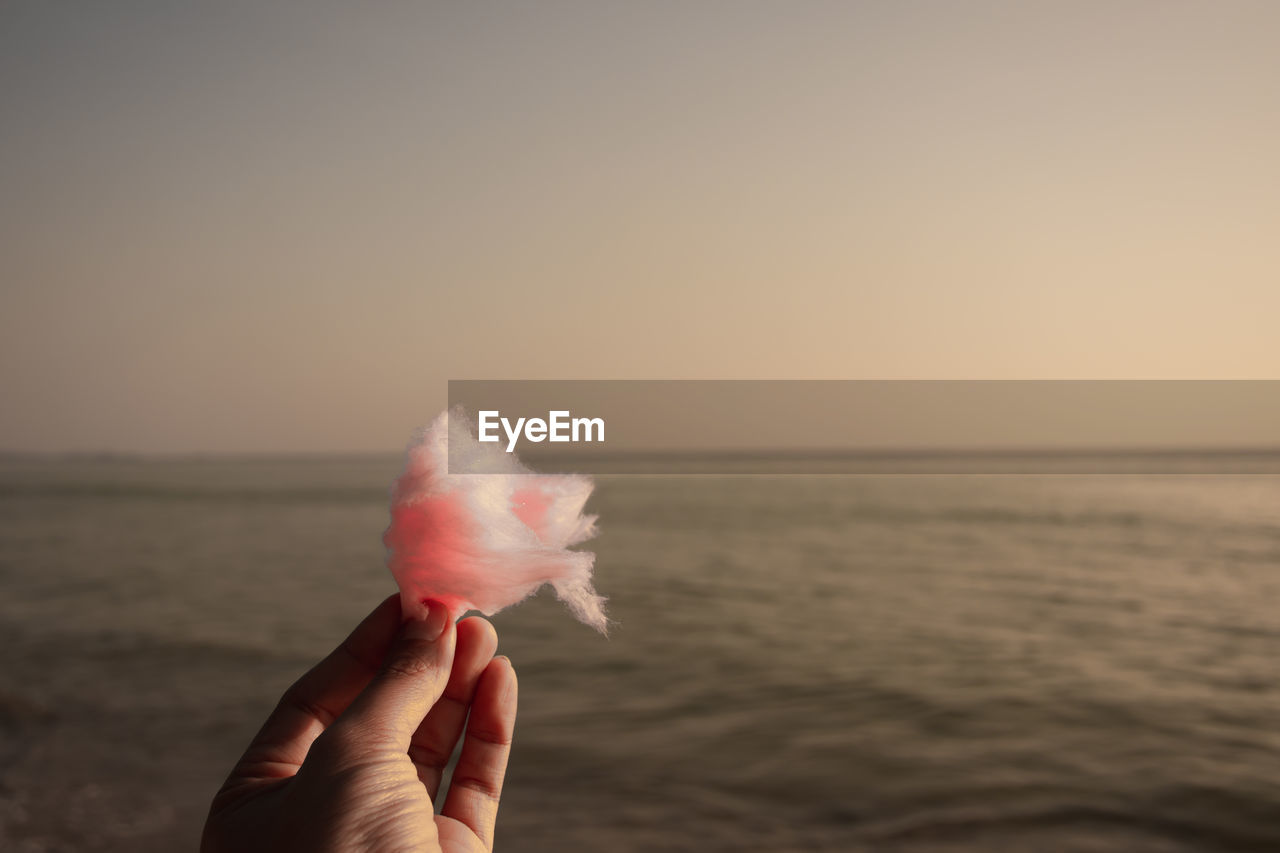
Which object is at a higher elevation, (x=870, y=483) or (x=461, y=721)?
(x=461, y=721)

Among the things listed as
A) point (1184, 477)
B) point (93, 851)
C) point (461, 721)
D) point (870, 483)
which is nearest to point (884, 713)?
point (461, 721)

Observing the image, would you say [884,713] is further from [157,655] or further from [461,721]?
[157,655]

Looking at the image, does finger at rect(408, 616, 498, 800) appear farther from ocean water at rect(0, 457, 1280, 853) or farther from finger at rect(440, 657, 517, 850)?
ocean water at rect(0, 457, 1280, 853)

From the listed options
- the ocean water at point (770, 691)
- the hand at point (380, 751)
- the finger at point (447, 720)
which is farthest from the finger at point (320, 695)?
the ocean water at point (770, 691)

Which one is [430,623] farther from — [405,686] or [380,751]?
[380,751]

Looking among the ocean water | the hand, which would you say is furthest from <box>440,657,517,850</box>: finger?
the ocean water

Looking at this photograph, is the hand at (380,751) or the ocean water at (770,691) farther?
the ocean water at (770,691)

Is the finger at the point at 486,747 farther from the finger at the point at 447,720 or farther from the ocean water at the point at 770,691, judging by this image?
the ocean water at the point at 770,691
